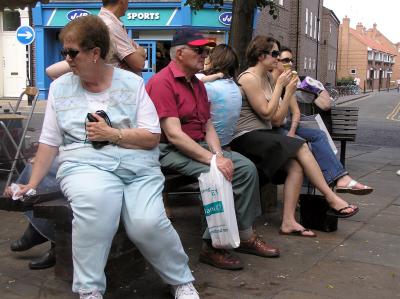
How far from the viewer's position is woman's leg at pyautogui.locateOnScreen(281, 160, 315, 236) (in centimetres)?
435

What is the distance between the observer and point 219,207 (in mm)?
3254

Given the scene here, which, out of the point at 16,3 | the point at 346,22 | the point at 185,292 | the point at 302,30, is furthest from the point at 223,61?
the point at 346,22

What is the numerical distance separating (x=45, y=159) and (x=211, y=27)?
18887mm

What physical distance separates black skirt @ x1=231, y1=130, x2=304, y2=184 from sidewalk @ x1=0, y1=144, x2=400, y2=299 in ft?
1.93

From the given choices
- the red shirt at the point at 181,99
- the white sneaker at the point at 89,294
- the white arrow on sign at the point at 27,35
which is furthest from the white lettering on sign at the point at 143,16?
the white sneaker at the point at 89,294

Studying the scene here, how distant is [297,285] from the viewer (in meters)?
3.34

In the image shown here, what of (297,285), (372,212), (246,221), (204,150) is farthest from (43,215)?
(372,212)

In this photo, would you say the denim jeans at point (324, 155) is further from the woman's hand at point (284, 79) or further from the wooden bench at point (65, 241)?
the wooden bench at point (65, 241)

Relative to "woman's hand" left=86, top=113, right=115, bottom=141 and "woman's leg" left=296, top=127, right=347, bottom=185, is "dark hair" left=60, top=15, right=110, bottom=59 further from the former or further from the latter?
"woman's leg" left=296, top=127, right=347, bottom=185

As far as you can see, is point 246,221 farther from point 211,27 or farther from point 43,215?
point 211,27

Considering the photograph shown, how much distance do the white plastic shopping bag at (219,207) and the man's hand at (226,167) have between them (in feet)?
0.07

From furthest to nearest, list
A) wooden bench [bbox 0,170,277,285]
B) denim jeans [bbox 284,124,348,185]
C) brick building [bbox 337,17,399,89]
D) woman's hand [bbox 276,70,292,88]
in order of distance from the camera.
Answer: brick building [bbox 337,17,399,89] < denim jeans [bbox 284,124,348,185] < woman's hand [bbox 276,70,292,88] < wooden bench [bbox 0,170,277,285]

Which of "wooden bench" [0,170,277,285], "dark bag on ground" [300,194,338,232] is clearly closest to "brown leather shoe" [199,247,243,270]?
"wooden bench" [0,170,277,285]

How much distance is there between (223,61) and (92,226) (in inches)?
73.8
